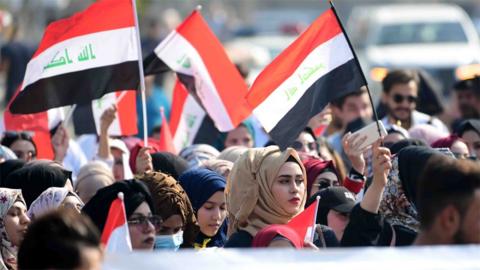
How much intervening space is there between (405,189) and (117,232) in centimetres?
169

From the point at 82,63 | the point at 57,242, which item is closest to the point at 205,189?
the point at 82,63

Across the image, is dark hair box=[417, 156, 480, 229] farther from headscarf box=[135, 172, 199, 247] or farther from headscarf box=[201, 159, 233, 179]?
headscarf box=[201, 159, 233, 179]

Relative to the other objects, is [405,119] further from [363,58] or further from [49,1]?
[49,1]

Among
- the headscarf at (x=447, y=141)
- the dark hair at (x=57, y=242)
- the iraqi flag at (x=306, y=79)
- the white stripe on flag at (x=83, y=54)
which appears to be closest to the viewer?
the dark hair at (x=57, y=242)

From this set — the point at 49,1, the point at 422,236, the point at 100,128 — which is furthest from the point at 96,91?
the point at 49,1

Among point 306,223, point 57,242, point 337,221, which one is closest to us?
point 57,242

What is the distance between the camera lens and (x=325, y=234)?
770 centimetres

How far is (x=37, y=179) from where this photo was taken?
29.2 feet

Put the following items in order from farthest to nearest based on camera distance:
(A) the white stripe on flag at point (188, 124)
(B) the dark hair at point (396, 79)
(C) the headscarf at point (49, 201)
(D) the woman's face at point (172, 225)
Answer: (B) the dark hair at point (396, 79) → (A) the white stripe on flag at point (188, 124) → (C) the headscarf at point (49, 201) → (D) the woman's face at point (172, 225)

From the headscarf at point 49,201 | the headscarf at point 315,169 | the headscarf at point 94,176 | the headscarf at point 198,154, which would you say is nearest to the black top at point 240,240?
the headscarf at point 49,201

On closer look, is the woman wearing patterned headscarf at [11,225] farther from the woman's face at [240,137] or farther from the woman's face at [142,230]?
the woman's face at [240,137]

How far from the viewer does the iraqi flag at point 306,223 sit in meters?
7.36

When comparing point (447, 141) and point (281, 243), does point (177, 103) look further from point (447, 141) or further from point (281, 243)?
point (281, 243)

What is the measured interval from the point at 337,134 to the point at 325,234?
5520 mm
